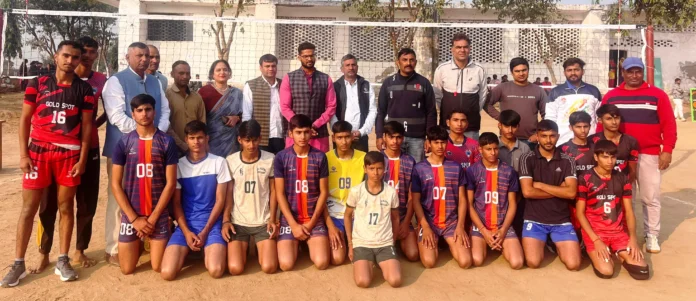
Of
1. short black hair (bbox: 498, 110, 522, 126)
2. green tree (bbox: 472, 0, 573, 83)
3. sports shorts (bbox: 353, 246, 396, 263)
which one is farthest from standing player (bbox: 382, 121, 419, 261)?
green tree (bbox: 472, 0, 573, 83)

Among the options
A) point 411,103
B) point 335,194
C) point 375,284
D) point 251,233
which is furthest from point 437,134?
point 251,233

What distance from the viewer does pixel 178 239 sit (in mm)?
4305

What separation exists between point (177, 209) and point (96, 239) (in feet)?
4.49

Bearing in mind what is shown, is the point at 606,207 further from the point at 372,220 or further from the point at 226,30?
the point at 226,30

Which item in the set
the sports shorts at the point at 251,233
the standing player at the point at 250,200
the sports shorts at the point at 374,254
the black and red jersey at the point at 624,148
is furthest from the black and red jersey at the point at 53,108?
the black and red jersey at the point at 624,148

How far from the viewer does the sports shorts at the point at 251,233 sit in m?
4.43

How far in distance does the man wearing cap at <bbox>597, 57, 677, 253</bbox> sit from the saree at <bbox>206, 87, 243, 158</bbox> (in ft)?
12.3

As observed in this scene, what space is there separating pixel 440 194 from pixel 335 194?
93 cm

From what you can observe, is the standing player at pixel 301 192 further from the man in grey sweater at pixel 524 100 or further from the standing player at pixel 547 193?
the man in grey sweater at pixel 524 100

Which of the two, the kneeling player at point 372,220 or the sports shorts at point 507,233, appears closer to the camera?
A: the kneeling player at point 372,220

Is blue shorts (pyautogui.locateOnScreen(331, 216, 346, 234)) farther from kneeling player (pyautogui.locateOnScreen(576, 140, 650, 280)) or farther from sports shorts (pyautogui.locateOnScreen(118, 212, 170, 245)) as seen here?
kneeling player (pyautogui.locateOnScreen(576, 140, 650, 280))

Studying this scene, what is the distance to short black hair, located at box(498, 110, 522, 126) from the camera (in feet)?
15.7

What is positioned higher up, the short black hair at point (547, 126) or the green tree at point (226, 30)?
the green tree at point (226, 30)

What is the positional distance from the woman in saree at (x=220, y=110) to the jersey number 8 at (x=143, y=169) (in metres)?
0.98
